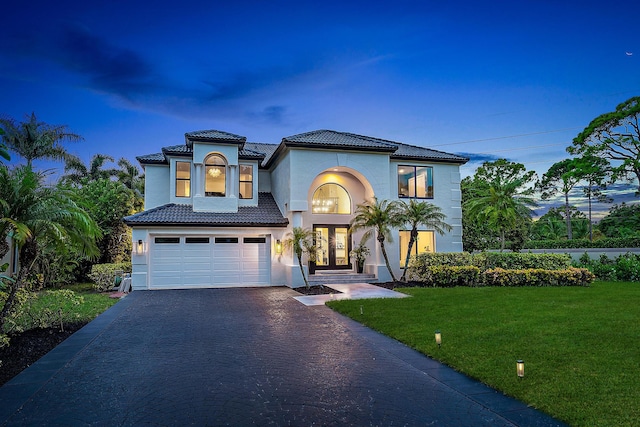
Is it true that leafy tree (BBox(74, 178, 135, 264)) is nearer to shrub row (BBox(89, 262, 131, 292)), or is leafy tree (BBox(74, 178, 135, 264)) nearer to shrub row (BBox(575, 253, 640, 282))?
shrub row (BBox(89, 262, 131, 292))

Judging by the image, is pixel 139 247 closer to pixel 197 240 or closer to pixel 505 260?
pixel 197 240

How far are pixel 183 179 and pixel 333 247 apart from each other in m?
8.09

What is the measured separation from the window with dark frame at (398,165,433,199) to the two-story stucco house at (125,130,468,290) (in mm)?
52

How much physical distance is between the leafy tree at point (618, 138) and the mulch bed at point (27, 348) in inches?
1330

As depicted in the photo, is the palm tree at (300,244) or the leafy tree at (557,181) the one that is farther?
the leafy tree at (557,181)

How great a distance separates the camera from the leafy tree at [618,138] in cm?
2667

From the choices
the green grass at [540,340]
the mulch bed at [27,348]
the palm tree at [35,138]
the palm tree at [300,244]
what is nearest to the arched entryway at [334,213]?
the palm tree at [300,244]

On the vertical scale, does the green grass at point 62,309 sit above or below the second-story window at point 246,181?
below

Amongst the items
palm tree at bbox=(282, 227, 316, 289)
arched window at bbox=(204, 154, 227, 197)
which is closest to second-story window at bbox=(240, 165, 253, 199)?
arched window at bbox=(204, 154, 227, 197)

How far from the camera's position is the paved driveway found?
4199 millimetres

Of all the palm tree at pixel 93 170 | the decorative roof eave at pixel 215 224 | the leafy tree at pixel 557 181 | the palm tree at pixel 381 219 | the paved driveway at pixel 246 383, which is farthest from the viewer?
the leafy tree at pixel 557 181

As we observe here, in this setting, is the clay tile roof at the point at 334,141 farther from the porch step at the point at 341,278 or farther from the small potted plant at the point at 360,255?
the porch step at the point at 341,278

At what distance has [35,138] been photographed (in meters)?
26.0

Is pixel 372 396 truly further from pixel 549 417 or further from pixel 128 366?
pixel 128 366
